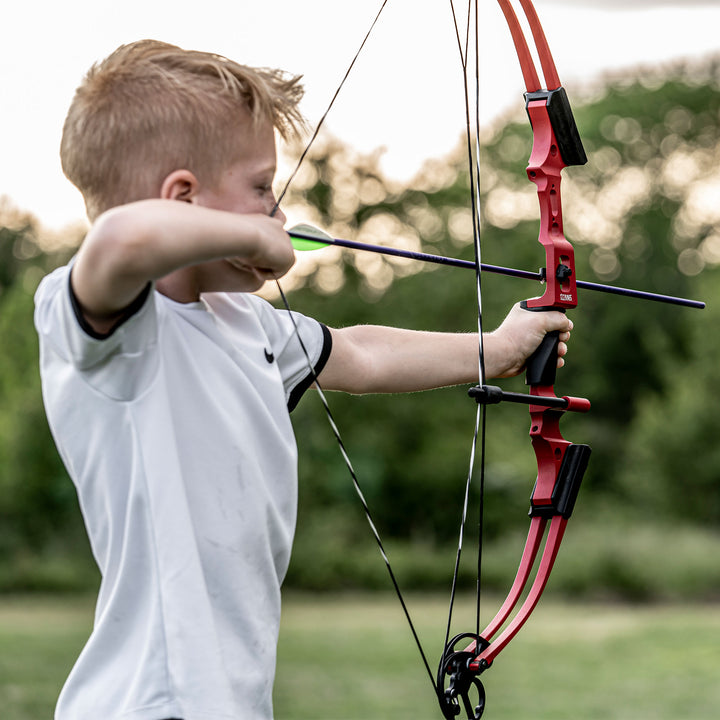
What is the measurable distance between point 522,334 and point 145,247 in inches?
31.2

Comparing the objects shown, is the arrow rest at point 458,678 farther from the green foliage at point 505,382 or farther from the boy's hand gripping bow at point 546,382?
the green foliage at point 505,382

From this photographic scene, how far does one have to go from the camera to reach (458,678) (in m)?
1.61

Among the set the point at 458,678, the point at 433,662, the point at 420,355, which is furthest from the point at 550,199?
the point at 433,662

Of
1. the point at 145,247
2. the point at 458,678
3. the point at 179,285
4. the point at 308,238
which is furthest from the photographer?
the point at 458,678

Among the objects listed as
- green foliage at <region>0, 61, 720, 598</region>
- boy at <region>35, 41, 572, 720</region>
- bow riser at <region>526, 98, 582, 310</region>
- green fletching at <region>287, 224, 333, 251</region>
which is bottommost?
boy at <region>35, 41, 572, 720</region>

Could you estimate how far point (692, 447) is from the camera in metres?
15.7

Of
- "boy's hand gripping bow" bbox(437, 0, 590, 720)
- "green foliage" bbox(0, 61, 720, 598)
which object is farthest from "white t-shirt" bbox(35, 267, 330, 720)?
"green foliage" bbox(0, 61, 720, 598)

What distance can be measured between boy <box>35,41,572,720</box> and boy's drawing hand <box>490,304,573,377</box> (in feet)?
1.49

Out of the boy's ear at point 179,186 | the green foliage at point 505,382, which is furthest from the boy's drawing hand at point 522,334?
the green foliage at point 505,382

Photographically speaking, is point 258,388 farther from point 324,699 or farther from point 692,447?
point 692,447

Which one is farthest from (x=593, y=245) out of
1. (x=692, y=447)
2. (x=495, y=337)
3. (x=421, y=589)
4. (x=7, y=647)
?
(x=495, y=337)

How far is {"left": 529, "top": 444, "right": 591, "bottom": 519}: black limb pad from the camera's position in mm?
1796

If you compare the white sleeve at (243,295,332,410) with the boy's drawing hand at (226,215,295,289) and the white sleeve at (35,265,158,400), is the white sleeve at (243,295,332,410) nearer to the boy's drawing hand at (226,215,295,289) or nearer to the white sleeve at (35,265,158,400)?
the boy's drawing hand at (226,215,295,289)

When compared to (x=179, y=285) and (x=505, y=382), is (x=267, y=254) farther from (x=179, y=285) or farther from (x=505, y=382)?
→ (x=505, y=382)
